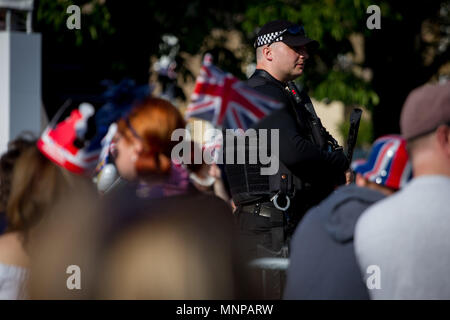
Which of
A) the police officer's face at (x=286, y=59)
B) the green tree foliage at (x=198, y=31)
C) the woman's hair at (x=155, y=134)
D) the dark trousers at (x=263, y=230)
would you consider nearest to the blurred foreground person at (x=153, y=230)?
the woman's hair at (x=155, y=134)

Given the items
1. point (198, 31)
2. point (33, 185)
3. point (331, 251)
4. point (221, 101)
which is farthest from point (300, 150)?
point (198, 31)

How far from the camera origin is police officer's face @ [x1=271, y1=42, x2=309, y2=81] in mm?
4508

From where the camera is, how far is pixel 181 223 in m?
2.86

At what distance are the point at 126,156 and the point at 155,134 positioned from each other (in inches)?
5.8

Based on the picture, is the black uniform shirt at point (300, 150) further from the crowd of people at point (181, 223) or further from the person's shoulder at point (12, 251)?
the person's shoulder at point (12, 251)

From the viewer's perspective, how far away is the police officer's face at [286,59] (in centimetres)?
451

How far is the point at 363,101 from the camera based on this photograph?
35.4 ft

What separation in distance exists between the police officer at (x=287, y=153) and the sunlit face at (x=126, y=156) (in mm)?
1235

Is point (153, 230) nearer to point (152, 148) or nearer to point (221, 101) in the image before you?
point (152, 148)

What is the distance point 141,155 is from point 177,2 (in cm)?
→ 911

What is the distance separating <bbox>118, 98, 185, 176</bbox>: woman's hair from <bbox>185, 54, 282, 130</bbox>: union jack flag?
0.25 meters

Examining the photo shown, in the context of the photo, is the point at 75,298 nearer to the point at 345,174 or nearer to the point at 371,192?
the point at 371,192

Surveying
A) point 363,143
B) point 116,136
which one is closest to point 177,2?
point 116,136

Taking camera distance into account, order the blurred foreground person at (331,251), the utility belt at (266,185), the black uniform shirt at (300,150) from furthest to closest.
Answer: the utility belt at (266,185)
the black uniform shirt at (300,150)
the blurred foreground person at (331,251)
